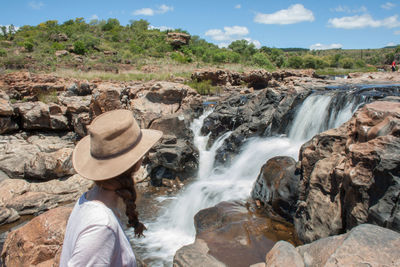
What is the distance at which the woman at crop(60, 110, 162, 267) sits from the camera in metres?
1.10

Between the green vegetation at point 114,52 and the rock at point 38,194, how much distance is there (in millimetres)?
10998

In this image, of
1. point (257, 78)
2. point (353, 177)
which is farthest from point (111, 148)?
point (257, 78)

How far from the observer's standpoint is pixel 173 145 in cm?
820

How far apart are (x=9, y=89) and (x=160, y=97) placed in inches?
308

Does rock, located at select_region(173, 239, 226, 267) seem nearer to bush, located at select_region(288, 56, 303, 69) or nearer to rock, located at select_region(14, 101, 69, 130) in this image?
rock, located at select_region(14, 101, 69, 130)

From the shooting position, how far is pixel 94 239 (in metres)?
1.09

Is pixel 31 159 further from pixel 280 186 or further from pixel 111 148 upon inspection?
pixel 111 148

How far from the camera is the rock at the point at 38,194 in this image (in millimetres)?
6375

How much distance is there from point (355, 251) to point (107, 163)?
7.04ft

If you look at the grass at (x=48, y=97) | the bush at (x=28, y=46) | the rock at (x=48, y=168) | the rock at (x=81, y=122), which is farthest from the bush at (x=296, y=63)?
the rock at (x=48, y=168)

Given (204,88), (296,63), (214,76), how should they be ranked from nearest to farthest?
(204,88), (214,76), (296,63)

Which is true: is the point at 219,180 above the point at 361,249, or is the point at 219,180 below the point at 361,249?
below

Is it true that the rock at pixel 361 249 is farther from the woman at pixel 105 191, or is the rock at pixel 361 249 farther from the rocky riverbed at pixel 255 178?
the woman at pixel 105 191

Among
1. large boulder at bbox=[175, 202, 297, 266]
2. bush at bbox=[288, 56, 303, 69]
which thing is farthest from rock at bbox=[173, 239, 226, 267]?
bush at bbox=[288, 56, 303, 69]
